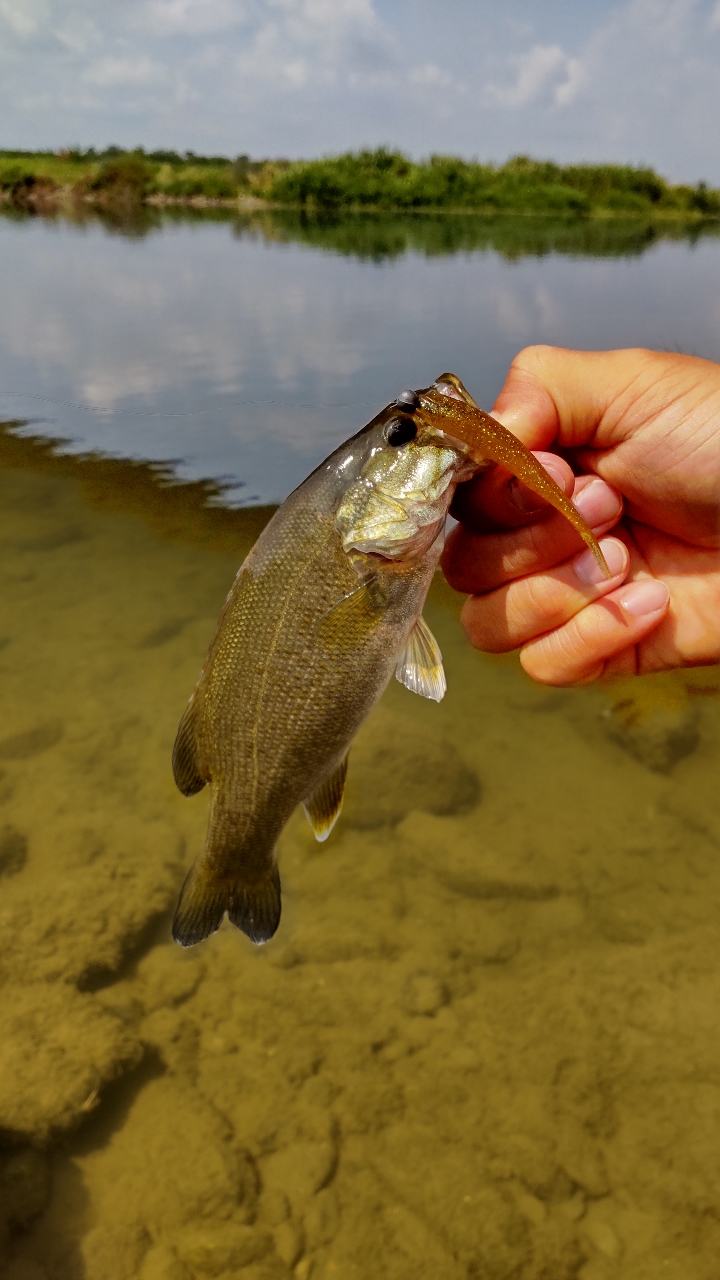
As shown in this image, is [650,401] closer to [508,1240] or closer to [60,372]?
[508,1240]

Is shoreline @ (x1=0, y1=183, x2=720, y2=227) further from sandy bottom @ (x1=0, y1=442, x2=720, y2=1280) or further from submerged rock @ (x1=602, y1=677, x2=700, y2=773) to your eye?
sandy bottom @ (x1=0, y1=442, x2=720, y2=1280)

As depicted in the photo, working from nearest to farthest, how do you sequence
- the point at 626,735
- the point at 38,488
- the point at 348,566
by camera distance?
the point at 348,566 → the point at 626,735 → the point at 38,488

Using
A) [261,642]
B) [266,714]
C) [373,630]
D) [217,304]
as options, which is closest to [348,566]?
[373,630]

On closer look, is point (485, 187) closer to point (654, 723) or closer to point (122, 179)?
point (122, 179)

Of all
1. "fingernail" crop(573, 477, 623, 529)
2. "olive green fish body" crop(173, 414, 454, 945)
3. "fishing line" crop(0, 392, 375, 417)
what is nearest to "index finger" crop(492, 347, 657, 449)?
"fingernail" crop(573, 477, 623, 529)

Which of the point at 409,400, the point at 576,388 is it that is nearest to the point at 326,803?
the point at 409,400

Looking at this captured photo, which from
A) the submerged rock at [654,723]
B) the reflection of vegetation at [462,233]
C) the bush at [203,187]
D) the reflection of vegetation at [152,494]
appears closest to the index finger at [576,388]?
the submerged rock at [654,723]
